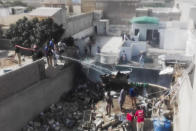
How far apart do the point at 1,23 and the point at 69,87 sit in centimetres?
1018

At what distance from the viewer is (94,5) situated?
1108 inches

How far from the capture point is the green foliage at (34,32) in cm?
1573

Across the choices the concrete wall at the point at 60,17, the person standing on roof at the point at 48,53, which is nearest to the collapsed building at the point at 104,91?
the person standing on roof at the point at 48,53

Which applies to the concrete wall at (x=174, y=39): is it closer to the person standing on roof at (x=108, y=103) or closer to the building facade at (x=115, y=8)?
the building facade at (x=115, y=8)

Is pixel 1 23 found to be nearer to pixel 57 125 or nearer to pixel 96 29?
pixel 96 29

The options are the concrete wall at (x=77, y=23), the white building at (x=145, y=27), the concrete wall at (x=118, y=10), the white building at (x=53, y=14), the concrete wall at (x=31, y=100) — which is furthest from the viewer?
the concrete wall at (x=118, y=10)

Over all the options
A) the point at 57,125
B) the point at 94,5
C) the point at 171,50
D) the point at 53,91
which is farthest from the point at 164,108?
the point at 94,5

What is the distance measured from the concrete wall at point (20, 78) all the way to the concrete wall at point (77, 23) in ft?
23.6

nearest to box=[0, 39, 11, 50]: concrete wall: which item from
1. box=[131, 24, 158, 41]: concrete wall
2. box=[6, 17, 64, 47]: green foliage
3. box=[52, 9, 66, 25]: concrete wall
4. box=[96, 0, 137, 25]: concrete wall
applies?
box=[6, 17, 64, 47]: green foliage

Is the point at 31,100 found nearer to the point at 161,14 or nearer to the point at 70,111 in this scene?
the point at 70,111

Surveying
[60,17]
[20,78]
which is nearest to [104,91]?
[20,78]

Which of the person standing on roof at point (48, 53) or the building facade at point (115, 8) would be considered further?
the building facade at point (115, 8)

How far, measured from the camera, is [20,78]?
11.2 metres

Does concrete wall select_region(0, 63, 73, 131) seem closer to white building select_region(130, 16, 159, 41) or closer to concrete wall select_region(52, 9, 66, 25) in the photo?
concrete wall select_region(52, 9, 66, 25)
